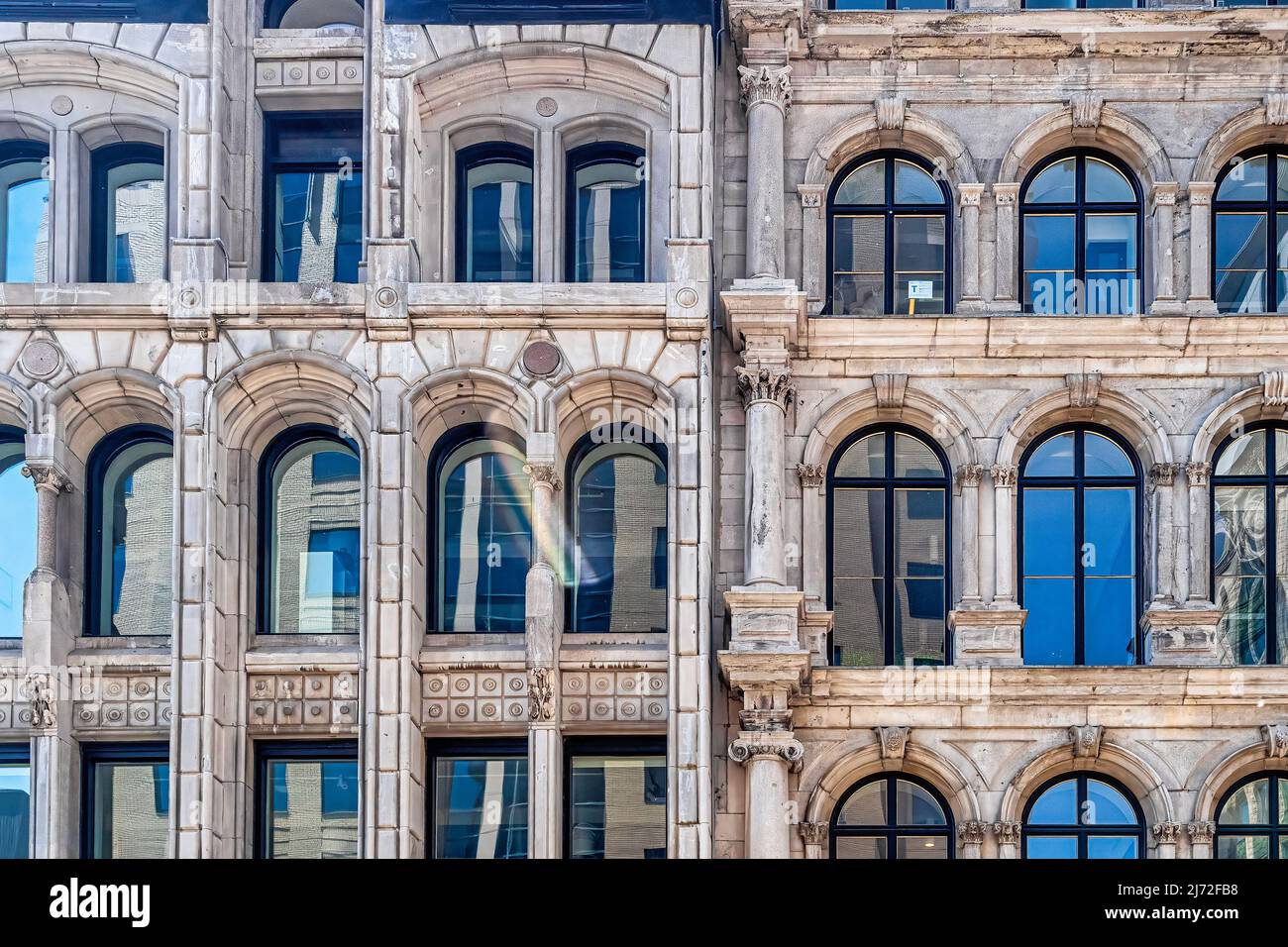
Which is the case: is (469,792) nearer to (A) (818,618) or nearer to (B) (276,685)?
(B) (276,685)

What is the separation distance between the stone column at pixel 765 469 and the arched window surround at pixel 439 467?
2.54 m

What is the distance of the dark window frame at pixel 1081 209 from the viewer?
31.6 meters

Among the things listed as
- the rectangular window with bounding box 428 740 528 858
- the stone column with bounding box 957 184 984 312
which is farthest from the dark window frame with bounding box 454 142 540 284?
the rectangular window with bounding box 428 740 528 858

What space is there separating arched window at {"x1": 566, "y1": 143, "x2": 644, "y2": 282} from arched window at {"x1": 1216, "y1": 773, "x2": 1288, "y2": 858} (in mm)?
8713

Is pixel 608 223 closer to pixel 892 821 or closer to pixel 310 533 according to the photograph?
pixel 310 533

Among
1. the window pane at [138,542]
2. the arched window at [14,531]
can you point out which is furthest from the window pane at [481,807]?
the arched window at [14,531]

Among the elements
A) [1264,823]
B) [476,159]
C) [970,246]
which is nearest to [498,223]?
[476,159]

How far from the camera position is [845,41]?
31.9m

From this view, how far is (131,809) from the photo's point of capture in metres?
30.2
